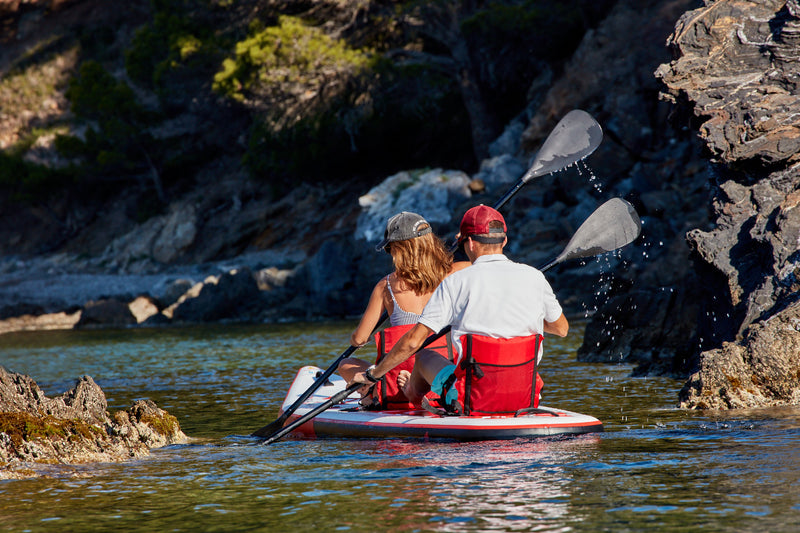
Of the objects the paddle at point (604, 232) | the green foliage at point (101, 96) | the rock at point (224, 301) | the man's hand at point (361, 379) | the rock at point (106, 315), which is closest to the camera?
the man's hand at point (361, 379)

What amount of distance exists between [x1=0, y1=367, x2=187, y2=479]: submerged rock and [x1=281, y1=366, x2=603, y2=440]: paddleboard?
42.9 inches

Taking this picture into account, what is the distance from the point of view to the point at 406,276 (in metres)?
5.86

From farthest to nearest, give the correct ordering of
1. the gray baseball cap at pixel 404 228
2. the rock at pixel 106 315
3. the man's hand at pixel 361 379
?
the rock at pixel 106 315, the man's hand at pixel 361 379, the gray baseball cap at pixel 404 228

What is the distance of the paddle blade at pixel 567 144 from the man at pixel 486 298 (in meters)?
2.69

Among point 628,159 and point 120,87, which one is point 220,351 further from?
point 120,87

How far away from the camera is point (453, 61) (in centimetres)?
2556

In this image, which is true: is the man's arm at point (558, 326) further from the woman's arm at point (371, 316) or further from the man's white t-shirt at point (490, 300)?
the woman's arm at point (371, 316)

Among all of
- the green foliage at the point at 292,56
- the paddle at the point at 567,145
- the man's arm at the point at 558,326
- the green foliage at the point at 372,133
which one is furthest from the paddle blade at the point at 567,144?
the green foliage at the point at 372,133

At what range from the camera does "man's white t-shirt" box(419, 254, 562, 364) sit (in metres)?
5.15

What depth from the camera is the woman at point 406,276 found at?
5.79m

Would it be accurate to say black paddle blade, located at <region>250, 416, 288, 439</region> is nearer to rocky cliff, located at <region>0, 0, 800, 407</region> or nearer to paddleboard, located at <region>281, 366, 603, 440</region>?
paddleboard, located at <region>281, 366, 603, 440</region>

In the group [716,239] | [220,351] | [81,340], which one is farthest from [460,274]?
[81,340]

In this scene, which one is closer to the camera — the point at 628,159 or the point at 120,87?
the point at 628,159

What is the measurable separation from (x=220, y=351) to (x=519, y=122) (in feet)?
42.8
